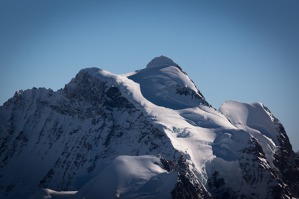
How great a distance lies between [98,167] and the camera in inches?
7505

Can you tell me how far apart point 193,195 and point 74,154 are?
5110 centimetres

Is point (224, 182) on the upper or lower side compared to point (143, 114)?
lower

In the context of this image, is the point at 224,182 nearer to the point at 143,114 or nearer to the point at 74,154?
the point at 143,114

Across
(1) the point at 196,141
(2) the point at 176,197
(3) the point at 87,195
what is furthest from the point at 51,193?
(1) the point at 196,141

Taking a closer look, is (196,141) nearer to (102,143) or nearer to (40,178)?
(102,143)

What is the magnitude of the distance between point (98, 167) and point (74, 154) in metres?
12.4

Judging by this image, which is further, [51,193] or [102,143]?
[102,143]

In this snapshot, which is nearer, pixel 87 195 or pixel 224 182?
pixel 87 195

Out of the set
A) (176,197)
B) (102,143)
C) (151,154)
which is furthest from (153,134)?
(176,197)

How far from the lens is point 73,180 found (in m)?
189

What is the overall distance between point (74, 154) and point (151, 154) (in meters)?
28.6

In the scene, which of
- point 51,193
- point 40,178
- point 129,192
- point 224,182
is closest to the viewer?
point 129,192

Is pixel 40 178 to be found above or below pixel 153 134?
below

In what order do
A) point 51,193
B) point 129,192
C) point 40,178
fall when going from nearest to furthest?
point 129,192, point 51,193, point 40,178
